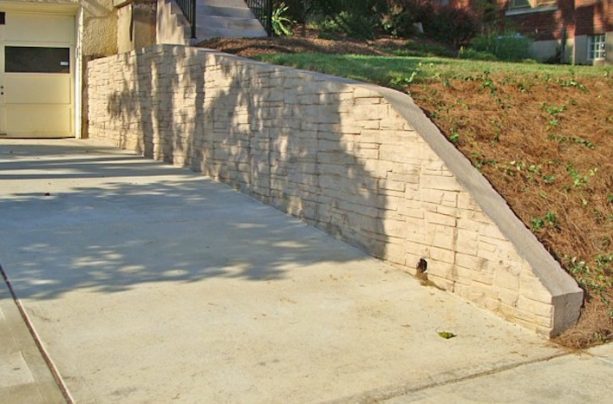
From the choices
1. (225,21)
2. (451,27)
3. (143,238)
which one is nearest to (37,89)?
(225,21)

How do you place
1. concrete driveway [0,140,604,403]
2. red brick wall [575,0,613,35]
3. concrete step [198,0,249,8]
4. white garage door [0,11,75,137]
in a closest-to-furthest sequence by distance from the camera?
concrete driveway [0,140,604,403]
concrete step [198,0,249,8]
white garage door [0,11,75,137]
red brick wall [575,0,613,35]

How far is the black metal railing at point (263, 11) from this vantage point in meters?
14.1

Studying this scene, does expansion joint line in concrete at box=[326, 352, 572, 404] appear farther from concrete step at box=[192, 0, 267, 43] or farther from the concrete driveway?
concrete step at box=[192, 0, 267, 43]

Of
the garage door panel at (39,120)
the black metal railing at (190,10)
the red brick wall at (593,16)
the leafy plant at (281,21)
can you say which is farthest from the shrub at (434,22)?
the garage door panel at (39,120)

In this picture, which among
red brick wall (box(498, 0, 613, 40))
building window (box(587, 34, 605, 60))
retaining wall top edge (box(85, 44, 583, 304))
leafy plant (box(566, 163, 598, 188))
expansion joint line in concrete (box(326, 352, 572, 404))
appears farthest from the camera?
building window (box(587, 34, 605, 60))

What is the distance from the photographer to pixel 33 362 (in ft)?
14.8

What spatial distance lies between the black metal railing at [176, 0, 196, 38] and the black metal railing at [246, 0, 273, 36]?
1.49 m

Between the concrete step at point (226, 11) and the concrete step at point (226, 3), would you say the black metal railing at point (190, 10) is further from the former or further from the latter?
the concrete step at point (226, 3)

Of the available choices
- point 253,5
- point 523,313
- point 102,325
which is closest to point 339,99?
point 523,313

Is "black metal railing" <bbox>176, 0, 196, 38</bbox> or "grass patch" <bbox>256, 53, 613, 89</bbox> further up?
"black metal railing" <bbox>176, 0, 196, 38</bbox>

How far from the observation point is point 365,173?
713 cm

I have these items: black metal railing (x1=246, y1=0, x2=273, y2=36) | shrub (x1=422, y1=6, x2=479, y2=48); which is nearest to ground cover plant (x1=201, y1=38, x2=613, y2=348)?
black metal railing (x1=246, y1=0, x2=273, y2=36)

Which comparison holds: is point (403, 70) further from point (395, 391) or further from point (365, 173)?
point (395, 391)

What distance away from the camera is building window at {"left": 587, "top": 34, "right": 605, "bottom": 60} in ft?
64.1
